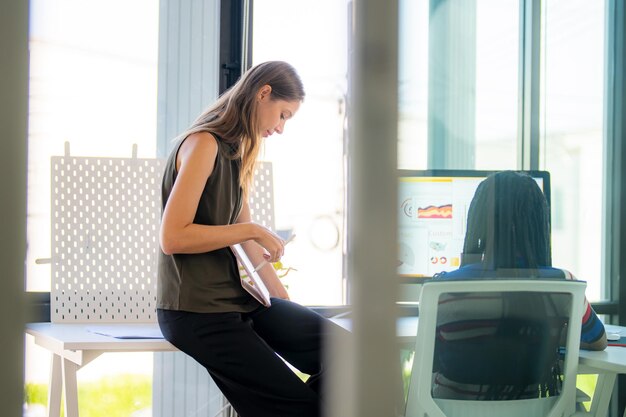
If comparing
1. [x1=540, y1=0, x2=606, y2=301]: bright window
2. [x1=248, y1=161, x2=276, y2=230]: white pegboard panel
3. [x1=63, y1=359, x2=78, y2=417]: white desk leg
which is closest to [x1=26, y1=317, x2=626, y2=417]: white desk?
[x1=63, y1=359, x2=78, y2=417]: white desk leg

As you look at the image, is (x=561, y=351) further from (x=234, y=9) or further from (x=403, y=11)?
(x=234, y=9)

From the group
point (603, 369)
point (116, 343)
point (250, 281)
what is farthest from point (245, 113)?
point (603, 369)

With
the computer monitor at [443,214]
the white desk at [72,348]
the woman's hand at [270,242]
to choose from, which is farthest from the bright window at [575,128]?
the white desk at [72,348]

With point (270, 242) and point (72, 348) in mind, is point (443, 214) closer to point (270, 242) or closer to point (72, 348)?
point (270, 242)

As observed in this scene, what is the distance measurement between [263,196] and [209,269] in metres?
0.65

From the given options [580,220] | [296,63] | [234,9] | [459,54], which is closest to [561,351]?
[459,54]

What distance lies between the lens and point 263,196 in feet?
7.58

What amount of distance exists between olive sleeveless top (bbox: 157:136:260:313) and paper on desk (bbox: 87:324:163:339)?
0.22 meters

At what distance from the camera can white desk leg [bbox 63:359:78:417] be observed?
1.83 meters

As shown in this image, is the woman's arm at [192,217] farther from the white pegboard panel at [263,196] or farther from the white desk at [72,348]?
the white pegboard panel at [263,196]

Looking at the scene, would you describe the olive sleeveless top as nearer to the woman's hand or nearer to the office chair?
the woman's hand

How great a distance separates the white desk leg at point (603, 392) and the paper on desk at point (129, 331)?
1146 millimetres

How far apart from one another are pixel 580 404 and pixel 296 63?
1472 mm

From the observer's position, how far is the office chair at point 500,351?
5.17ft
